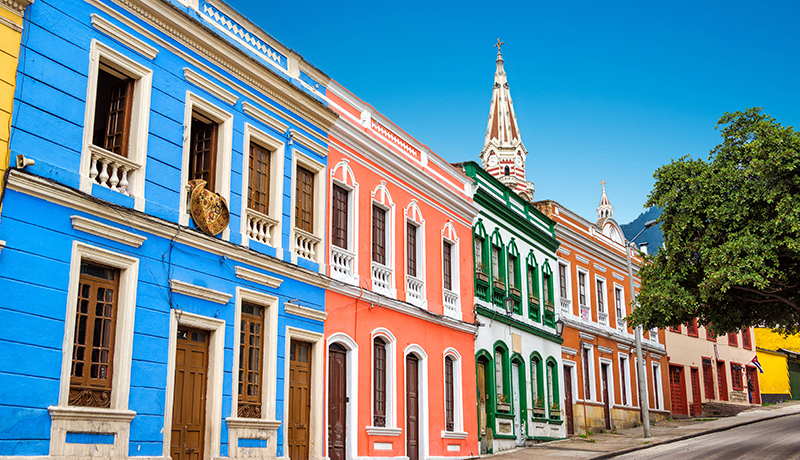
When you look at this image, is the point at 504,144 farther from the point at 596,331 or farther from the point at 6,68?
the point at 6,68

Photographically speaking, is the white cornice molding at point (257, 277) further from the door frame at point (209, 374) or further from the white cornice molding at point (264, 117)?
the white cornice molding at point (264, 117)

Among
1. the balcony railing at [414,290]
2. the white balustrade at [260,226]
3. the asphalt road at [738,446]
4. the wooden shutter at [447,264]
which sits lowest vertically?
the asphalt road at [738,446]

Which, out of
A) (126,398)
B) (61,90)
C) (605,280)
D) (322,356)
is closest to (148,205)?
(61,90)

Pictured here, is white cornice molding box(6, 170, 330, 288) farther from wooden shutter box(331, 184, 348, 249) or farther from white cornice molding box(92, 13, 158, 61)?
white cornice molding box(92, 13, 158, 61)

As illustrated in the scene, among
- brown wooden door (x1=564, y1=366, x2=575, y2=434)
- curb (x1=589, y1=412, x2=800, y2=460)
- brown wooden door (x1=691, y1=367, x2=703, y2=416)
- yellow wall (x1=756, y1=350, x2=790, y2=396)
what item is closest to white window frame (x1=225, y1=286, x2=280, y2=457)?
curb (x1=589, y1=412, x2=800, y2=460)

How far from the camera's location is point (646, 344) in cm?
3231

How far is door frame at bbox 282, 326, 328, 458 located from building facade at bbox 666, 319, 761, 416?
24294 millimetres

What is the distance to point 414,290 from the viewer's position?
1730cm

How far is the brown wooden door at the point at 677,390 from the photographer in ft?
113

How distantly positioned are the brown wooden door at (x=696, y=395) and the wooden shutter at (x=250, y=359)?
28.7 meters

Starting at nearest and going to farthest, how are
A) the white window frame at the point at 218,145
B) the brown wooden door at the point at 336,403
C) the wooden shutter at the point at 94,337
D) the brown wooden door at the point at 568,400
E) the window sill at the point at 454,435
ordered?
the wooden shutter at the point at 94,337
the white window frame at the point at 218,145
the brown wooden door at the point at 336,403
the window sill at the point at 454,435
the brown wooden door at the point at 568,400

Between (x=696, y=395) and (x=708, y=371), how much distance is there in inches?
88.1

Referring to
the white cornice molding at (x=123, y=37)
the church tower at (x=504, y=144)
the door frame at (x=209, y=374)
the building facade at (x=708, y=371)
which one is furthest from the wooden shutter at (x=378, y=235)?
the church tower at (x=504, y=144)

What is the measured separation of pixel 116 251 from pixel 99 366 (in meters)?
1.46
